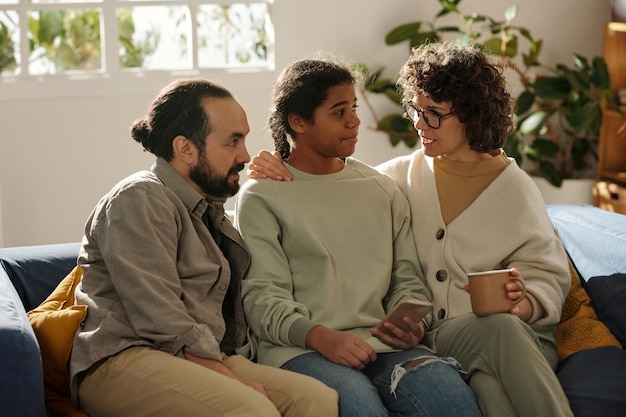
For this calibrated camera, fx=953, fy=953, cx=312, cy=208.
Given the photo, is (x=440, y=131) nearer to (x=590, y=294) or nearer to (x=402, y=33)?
(x=590, y=294)

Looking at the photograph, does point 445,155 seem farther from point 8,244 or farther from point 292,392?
point 8,244

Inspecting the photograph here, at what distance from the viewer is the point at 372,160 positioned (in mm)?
4918

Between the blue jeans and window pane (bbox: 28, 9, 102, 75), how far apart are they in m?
2.84

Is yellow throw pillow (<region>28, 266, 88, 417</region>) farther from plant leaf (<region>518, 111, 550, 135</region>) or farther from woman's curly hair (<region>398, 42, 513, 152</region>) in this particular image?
plant leaf (<region>518, 111, 550, 135</region>)

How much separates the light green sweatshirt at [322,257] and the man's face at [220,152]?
128 mm

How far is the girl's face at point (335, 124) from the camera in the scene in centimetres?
252

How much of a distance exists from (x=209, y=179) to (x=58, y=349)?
55cm

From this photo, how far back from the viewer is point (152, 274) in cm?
215

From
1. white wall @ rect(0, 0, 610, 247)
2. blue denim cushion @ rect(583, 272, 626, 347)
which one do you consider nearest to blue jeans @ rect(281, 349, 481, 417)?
blue denim cushion @ rect(583, 272, 626, 347)

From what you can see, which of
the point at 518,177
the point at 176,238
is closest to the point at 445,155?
the point at 518,177

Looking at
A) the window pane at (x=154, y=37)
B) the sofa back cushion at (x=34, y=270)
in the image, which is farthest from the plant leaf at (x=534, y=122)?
the sofa back cushion at (x=34, y=270)

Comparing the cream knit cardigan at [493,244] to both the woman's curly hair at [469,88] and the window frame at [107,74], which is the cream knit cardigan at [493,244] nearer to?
the woman's curly hair at [469,88]

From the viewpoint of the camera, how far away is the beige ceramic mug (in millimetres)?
2219

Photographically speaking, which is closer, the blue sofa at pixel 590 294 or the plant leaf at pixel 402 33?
the blue sofa at pixel 590 294
